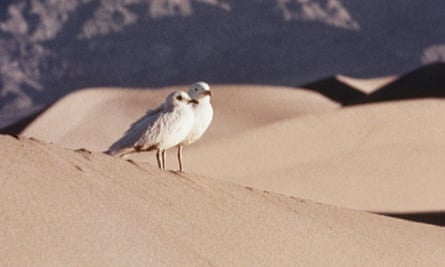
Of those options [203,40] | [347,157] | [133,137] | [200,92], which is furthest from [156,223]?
[203,40]

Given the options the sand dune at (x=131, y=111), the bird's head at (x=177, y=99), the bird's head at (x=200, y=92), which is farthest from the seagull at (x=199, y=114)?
the sand dune at (x=131, y=111)

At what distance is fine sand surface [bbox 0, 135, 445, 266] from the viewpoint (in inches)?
285

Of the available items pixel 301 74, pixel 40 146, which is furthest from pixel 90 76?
pixel 40 146

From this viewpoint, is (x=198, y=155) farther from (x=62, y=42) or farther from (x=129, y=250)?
(x=62, y=42)

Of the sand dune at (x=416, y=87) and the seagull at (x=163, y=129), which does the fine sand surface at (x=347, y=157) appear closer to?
the sand dune at (x=416, y=87)

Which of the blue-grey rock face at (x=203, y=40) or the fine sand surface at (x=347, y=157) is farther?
the blue-grey rock face at (x=203, y=40)

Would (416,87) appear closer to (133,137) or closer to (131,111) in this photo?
(131,111)

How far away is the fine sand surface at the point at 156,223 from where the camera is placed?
7250mm

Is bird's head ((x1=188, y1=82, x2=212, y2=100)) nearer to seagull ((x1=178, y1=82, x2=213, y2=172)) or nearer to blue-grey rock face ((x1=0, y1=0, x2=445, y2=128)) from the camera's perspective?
seagull ((x1=178, y1=82, x2=213, y2=172))

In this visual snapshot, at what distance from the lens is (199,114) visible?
422 inches

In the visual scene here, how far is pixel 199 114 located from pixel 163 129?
76 cm

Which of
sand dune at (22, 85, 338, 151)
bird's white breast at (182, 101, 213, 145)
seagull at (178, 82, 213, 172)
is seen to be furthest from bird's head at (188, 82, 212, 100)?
sand dune at (22, 85, 338, 151)

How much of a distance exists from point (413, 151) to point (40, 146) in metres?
14.9

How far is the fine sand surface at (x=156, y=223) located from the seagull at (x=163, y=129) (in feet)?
1.50
